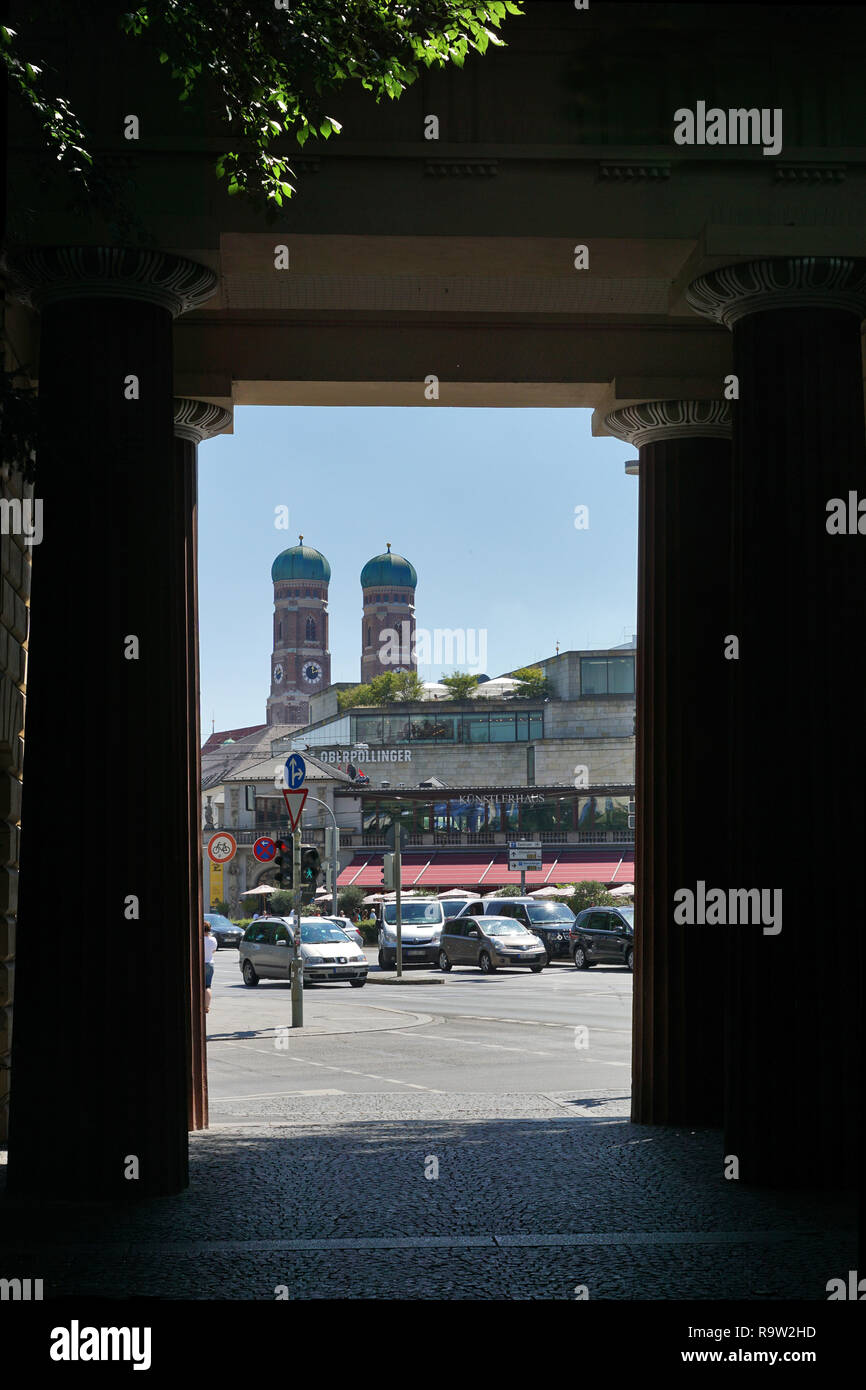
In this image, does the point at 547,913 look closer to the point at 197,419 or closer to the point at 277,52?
the point at 197,419

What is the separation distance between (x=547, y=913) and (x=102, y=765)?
40701 mm

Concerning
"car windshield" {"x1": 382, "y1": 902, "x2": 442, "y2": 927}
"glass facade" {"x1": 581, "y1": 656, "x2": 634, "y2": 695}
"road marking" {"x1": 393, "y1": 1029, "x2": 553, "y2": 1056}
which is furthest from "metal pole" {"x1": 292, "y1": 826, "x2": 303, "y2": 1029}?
"glass facade" {"x1": 581, "y1": 656, "x2": 634, "y2": 695}

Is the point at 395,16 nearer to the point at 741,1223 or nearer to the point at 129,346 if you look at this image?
the point at 129,346

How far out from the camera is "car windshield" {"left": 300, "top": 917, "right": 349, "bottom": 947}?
1494 inches

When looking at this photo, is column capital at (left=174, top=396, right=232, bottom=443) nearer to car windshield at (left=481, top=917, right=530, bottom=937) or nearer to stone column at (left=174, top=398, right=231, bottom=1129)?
stone column at (left=174, top=398, right=231, bottom=1129)

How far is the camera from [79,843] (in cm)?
831

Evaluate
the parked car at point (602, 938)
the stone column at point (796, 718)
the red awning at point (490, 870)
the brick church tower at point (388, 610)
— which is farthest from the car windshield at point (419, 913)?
the brick church tower at point (388, 610)

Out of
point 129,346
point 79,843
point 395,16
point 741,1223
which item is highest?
point 395,16

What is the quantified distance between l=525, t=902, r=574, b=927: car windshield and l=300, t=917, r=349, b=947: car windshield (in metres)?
10.5

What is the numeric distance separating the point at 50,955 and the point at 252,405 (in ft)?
17.6

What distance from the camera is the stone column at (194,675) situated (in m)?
11.1

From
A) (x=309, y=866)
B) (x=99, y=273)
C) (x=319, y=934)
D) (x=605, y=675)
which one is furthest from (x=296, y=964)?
(x=605, y=675)

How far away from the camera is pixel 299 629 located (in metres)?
163
